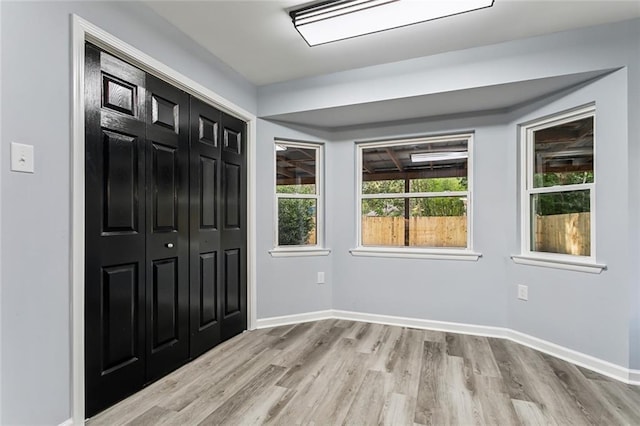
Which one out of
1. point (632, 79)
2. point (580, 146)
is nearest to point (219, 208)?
point (580, 146)

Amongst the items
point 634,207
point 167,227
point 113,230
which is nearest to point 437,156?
point 634,207

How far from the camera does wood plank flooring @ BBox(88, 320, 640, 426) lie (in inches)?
72.4

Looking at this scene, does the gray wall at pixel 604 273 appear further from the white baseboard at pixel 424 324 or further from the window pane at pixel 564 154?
the white baseboard at pixel 424 324

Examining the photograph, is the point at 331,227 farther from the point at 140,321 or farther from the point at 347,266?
the point at 140,321

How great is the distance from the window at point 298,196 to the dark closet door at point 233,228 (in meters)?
0.45

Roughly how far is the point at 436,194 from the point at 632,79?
5.63ft

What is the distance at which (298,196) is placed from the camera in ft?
12.1

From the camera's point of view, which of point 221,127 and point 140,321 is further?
point 221,127

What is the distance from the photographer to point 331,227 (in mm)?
3799

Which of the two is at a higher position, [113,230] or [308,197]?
[308,197]

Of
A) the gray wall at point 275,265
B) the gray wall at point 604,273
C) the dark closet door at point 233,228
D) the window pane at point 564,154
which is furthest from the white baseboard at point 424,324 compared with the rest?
the window pane at point 564,154

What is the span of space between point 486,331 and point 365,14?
3.04 metres

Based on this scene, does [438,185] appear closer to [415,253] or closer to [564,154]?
[415,253]

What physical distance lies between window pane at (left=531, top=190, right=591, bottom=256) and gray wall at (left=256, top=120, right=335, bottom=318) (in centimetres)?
220
